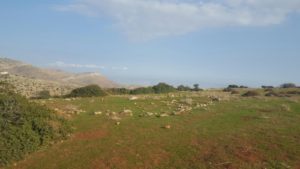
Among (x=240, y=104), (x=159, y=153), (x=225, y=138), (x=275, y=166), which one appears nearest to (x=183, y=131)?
(x=225, y=138)

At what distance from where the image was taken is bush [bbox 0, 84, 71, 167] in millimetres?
17781

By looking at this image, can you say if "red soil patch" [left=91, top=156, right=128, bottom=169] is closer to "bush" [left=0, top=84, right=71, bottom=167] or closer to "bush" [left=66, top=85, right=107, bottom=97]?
"bush" [left=0, top=84, right=71, bottom=167]

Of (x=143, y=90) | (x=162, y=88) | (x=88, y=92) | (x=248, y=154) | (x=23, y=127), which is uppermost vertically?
(x=162, y=88)

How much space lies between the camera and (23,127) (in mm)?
19359

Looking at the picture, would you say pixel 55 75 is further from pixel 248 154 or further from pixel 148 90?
pixel 248 154

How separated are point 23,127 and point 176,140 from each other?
8.58m

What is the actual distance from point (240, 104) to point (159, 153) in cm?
1768

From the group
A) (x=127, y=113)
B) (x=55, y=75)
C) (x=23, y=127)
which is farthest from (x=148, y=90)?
(x=55, y=75)

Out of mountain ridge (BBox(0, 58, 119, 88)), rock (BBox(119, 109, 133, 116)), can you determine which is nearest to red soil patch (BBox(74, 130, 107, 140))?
rock (BBox(119, 109, 133, 116))

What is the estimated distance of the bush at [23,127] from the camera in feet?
58.3

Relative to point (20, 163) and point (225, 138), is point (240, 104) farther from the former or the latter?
point (20, 163)

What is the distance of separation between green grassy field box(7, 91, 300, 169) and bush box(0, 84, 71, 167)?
0.61 metres

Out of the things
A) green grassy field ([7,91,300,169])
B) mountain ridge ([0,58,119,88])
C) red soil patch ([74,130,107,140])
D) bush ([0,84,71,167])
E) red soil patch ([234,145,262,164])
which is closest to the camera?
green grassy field ([7,91,300,169])

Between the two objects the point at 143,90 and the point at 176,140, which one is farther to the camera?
the point at 143,90
